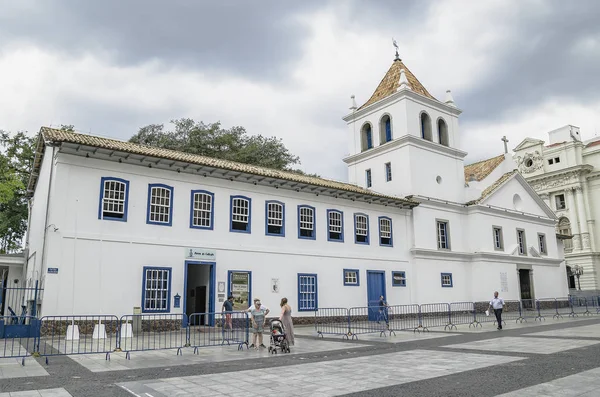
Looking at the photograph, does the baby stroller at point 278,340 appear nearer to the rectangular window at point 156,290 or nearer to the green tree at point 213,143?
the rectangular window at point 156,290

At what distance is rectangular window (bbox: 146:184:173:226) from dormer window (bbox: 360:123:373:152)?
55.8ft

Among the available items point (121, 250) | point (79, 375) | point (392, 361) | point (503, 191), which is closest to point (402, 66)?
point (503, 191)

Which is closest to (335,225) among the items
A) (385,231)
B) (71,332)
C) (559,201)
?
(385,231)

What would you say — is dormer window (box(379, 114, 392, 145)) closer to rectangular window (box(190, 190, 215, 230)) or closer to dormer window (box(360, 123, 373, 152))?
dormer window (box(360, 123, 373, 152))

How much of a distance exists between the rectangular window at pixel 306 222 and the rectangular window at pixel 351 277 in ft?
9.46

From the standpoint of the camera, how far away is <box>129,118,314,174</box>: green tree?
38.0m

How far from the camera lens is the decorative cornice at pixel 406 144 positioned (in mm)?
30266

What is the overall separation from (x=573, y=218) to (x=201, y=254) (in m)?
51.3

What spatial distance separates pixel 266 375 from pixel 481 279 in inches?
992

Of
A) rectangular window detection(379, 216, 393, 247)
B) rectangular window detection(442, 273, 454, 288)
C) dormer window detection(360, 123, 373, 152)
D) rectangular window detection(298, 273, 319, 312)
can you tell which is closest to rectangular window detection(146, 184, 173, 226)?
rectangular window detection(298, 273, 319, 312)

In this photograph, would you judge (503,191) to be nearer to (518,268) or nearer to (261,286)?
(518,268)

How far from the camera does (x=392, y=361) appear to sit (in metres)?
11.1

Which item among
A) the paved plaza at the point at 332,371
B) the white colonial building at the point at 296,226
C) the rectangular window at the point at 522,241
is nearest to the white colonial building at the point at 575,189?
the white colonial building at the point at 296,226

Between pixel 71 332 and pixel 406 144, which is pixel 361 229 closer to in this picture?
pixel 406 144
